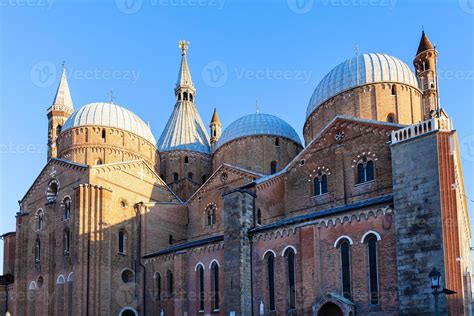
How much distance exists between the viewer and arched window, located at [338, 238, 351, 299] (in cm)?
2484

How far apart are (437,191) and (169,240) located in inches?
892

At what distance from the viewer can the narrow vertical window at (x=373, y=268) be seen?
2391 cm

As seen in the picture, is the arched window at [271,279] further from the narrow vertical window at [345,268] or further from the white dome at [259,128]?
the white dome at [259,128]

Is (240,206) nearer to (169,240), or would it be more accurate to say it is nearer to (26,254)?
(169,240)

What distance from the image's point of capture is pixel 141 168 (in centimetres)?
4141

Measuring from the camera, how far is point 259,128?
1719 inches

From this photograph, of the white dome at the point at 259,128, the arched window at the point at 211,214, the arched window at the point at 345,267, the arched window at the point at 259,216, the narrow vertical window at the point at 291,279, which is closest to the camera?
the arched window at the point at 345,267

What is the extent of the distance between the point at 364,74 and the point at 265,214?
11014mm

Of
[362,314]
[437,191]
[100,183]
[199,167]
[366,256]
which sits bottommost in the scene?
[362,314]

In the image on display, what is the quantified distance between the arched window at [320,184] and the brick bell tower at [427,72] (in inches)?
244

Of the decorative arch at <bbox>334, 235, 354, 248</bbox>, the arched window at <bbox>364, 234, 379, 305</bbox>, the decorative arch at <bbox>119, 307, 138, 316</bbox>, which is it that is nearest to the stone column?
the decorative arch at <bbox>334, 235, 354, 248</bbox>

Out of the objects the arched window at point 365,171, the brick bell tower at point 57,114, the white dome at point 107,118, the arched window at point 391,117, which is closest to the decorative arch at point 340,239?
the arched window at point 365,171

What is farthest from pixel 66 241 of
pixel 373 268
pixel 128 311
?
pixel 373 268

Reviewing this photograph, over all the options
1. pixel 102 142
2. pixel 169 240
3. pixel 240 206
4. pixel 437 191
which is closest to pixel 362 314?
pixel 437 191
